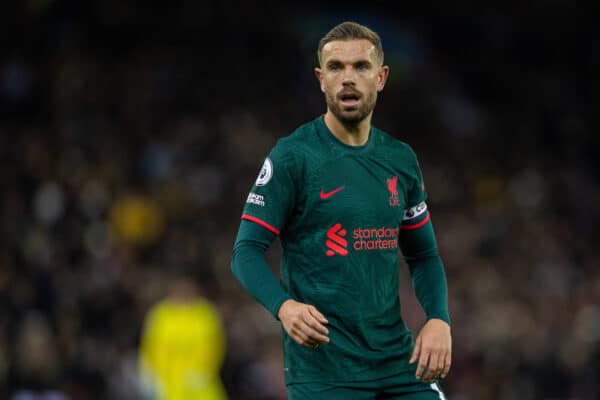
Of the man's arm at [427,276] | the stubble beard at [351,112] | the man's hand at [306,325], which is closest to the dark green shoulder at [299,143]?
the stubble beard at [351,112]

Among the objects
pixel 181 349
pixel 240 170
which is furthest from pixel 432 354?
pixel 240 170

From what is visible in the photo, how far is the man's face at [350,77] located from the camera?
4.18m

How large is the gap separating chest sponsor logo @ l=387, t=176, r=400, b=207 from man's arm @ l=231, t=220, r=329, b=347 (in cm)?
48

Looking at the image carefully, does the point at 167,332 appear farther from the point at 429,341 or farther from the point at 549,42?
the point at 549,42

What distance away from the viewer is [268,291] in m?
3.94

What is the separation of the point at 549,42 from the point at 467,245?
21.7 feet

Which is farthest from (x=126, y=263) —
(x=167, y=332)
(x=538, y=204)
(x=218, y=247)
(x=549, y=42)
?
(x=549, y=42)

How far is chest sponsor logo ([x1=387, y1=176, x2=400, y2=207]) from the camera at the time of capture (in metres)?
4.27

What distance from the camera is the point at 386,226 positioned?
4230 millimetres

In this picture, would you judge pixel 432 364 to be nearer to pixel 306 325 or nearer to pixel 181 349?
pixel 306 325

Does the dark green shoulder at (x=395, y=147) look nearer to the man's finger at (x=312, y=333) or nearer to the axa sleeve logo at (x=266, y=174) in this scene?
the axa sleeve logo at (x=266, y=174)

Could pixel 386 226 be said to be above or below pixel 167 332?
above

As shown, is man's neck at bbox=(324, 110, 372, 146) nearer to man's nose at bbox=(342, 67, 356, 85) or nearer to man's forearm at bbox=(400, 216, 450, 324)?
man's nose at bbox=(342, 67, 356, 85)

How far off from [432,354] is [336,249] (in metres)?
0.51
